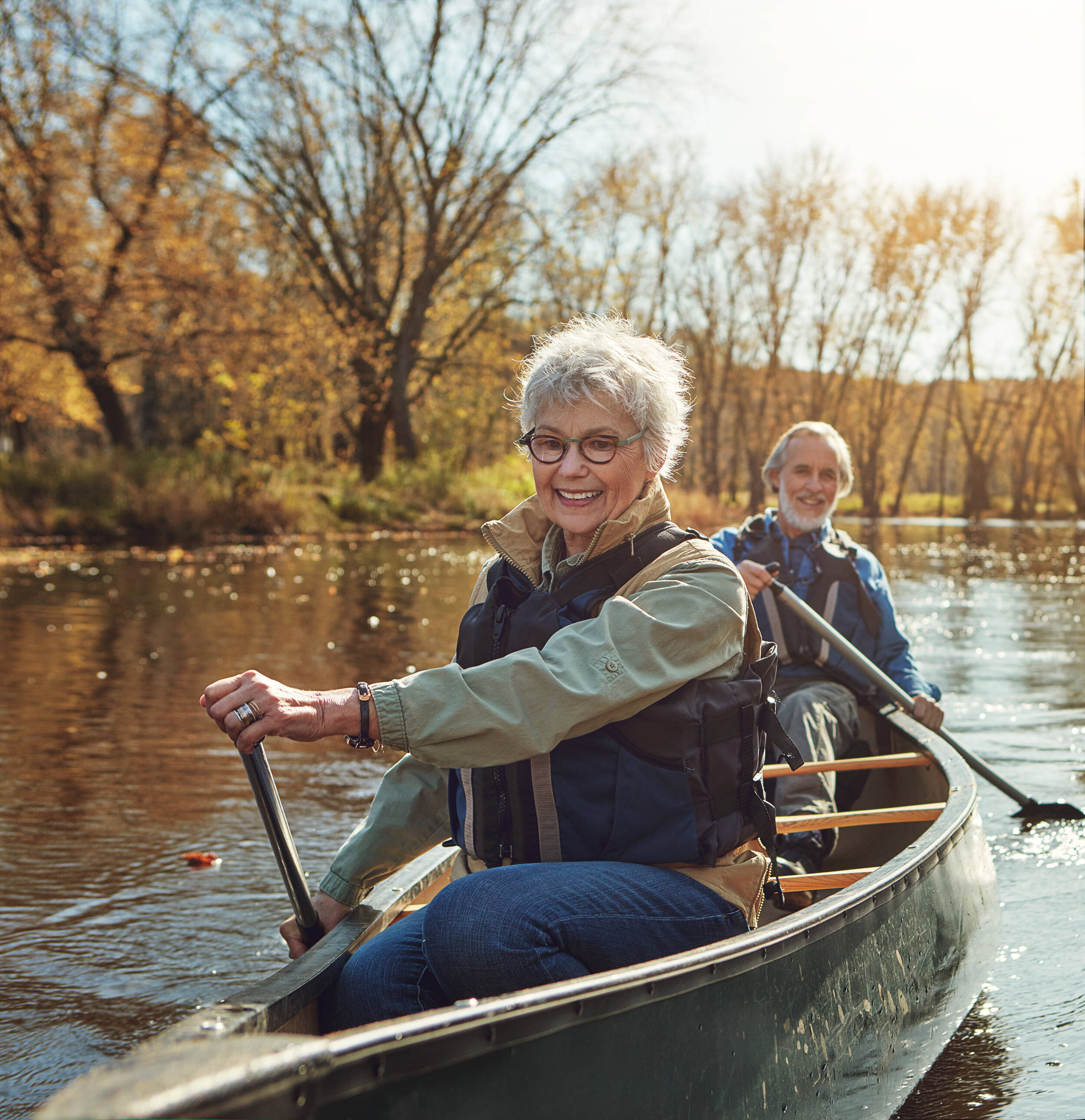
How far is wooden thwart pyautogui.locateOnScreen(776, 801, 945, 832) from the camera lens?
10.6ft

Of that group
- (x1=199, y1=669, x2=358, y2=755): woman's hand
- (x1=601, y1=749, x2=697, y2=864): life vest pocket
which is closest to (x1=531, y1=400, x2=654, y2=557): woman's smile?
(x1=601, y1=749, x2=697, y2=864): life vest pocket

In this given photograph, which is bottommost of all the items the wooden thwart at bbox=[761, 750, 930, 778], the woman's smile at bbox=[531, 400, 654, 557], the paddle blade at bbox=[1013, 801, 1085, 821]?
the paddle blade at bbox=[1013, 801, 1085, 821]

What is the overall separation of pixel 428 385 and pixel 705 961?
22.7 metres

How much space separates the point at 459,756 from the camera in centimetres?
184

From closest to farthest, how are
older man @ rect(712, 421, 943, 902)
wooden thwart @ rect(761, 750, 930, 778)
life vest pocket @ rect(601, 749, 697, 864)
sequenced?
life vest pocket @ rect(601, 749, 697, 864) → wooden thwart @ rect(761, 750, 930, 778) → older man @ rect(712, 421, 943, 902)

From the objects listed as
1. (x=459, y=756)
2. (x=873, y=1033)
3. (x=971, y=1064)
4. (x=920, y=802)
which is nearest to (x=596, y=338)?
(x=459, y=756)

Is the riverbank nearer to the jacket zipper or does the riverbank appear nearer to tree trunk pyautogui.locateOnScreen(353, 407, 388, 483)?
tree trunk pyautogui.locateOnScreen(353, 407, 388, 483)

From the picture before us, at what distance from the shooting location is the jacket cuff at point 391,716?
180 centimetres

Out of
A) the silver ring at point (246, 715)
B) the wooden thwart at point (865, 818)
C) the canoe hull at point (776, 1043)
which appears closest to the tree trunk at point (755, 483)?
the wooden thwart at point (865, 818)

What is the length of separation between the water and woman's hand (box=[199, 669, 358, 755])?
1.61 metres

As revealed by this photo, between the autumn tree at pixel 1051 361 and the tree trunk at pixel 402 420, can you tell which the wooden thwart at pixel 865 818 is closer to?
the tree trunk at pixel 402 420

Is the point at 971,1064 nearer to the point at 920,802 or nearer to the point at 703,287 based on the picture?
the point at 920,802

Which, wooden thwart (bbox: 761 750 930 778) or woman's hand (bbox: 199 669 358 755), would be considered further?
wooden thwart (bbox: 761 750 930 778)

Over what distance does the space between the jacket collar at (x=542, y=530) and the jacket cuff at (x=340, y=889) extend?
2.37ft
